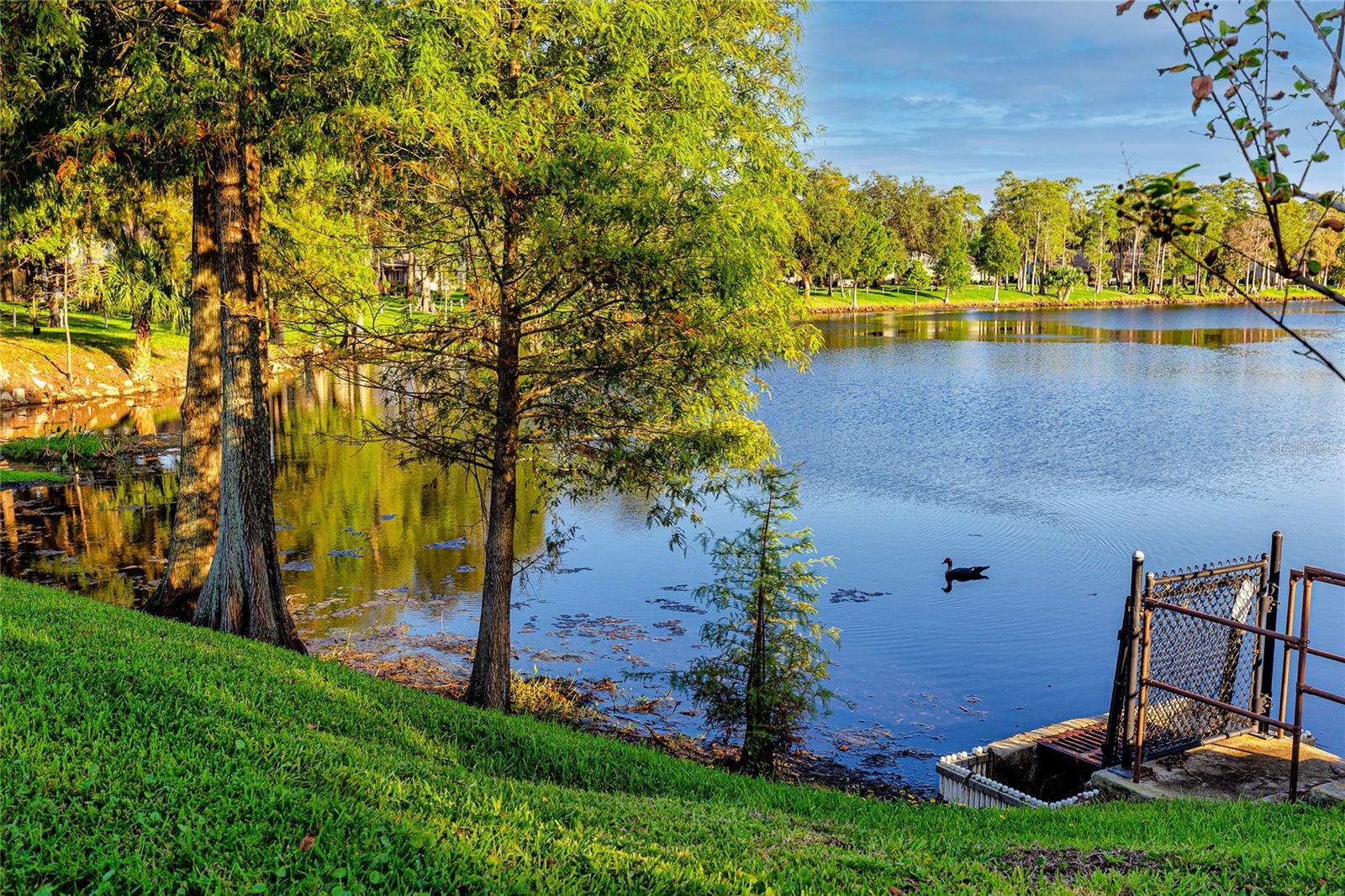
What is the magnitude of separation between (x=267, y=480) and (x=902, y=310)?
94690mm

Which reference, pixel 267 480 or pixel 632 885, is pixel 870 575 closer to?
pixel 267 480

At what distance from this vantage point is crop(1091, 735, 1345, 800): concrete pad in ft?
27.5

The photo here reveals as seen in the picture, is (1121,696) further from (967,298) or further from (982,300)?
(967,298)

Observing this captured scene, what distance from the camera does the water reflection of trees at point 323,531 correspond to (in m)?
17.1

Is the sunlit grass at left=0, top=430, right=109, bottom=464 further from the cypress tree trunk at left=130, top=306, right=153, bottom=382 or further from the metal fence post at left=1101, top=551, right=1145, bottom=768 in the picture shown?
the metal fence post at left=1101, top=551, right=1145, bottom=768

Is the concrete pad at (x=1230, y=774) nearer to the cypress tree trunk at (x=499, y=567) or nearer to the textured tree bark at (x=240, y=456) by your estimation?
the cypress tree trunk at (x=499, y=567)

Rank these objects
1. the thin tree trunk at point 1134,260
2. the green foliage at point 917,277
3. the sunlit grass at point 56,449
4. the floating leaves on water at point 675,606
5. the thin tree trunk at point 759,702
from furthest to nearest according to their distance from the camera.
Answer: the thin tree trunk at point 1134,260 → the green foliage at point 917,277 → the sunlit grass at point 56,449 → the floating leaves on water at point 675,606 → the thin tree trunk at point 759,702

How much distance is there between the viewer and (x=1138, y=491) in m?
24.1

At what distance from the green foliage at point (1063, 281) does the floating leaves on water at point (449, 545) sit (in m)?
95.8

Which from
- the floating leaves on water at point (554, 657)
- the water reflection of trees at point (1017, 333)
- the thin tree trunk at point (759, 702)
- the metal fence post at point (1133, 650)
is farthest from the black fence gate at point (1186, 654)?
the water reflection of trees at point (1017, 333)

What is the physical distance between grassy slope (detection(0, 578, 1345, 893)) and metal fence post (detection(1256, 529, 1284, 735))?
225 cm

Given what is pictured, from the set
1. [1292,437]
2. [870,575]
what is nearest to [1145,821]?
[870,575]

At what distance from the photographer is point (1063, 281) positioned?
107562mm

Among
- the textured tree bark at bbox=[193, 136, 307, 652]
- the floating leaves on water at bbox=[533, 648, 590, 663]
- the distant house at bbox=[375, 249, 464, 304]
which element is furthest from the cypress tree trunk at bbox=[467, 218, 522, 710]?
the textured tree bark at bbox=[193, 136, 307, 652]
